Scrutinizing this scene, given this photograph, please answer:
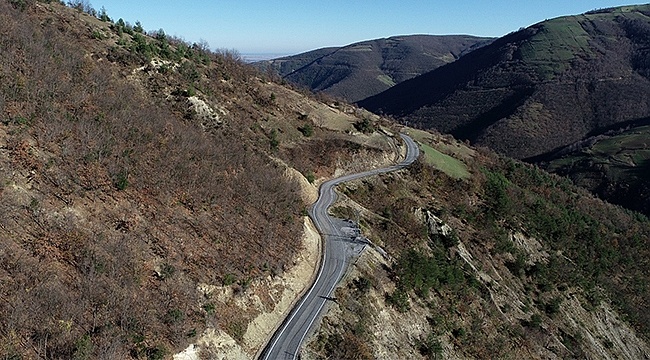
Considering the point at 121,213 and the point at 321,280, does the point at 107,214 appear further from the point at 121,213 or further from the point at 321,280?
the point at 321,280

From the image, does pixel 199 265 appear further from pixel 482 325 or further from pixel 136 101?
pixel 482 325

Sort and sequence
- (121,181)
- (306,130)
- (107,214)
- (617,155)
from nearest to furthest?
(107,214)
(121,181)
(306,130)
(617,155)

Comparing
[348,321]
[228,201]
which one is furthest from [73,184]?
[348,321]

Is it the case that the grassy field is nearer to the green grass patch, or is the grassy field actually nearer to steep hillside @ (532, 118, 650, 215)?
steep hillside @ (532, 118, 650, 215)

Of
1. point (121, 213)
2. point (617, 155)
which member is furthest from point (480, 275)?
point (617, 155)

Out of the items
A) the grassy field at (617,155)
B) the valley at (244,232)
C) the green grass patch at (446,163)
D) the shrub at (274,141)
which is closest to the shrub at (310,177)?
the valley at (244,232)
